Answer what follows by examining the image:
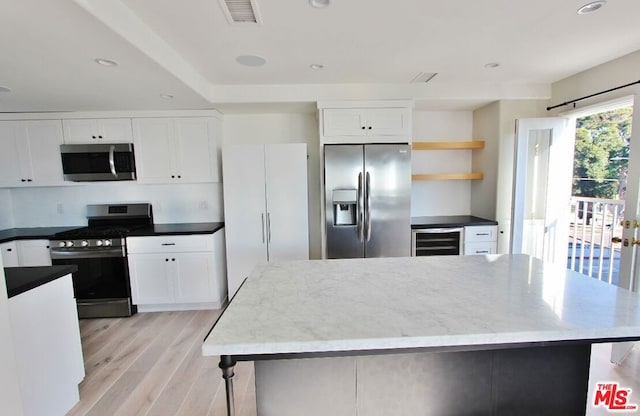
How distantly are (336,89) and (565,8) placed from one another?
1.90m

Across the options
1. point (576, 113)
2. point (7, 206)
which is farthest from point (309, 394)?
point (7, 206)

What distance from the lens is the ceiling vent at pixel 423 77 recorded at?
2.82 metres

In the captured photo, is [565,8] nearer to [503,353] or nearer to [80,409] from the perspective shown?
[503,353]

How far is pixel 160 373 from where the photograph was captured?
2135 millimetres

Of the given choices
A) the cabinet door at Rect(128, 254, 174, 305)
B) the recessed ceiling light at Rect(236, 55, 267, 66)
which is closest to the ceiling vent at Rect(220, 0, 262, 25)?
the recessed ceiling light at Rect(236, 55, 267, 66)

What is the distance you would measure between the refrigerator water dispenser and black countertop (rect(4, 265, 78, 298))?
2.20 metres

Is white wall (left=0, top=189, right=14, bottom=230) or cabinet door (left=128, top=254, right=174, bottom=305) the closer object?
cabinet door (left=128, top=254, right=174, bottom=305)

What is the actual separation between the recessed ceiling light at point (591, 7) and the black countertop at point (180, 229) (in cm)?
351

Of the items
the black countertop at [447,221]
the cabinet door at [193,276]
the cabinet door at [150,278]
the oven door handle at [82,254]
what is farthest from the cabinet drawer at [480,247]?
the oven door handle at [82,254]

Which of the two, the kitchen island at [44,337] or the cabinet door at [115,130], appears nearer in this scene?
the kitchen island at [44,337]

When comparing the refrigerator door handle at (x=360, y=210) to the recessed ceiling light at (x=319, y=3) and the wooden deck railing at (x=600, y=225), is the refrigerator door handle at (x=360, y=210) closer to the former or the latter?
the recessed ceiling light at (x=319, y=3)

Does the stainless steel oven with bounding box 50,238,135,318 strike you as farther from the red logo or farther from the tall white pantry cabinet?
the red logo

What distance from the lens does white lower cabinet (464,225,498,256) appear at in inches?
127

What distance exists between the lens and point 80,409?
1809 mm
